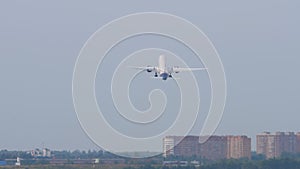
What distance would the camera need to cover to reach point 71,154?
112m

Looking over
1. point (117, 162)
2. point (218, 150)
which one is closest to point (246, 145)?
point (218, 150)

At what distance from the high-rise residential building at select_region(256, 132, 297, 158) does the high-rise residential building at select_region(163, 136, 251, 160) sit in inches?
131

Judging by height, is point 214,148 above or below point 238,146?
below

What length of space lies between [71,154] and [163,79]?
8017 cm

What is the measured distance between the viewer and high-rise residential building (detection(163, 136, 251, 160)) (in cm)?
10086

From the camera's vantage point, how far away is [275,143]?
118500mm

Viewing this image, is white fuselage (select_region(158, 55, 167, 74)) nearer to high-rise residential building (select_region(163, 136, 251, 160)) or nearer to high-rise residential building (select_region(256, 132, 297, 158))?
high-rise residential building (select_region(163, 136, 251, 160))

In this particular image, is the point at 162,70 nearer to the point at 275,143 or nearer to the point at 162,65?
the point at 162,65

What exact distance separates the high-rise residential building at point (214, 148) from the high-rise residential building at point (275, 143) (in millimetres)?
3316

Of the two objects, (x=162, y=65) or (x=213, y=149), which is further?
(x=213, y=149)

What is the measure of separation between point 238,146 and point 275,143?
42.0 ft

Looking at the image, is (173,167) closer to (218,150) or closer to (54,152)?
(218,150)

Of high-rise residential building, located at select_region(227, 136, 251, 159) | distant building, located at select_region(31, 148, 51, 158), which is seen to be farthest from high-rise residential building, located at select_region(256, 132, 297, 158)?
distant building, located at select_region(31, 148, 51, 158)

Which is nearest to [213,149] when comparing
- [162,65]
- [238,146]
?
[238,146]
